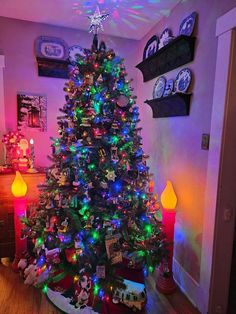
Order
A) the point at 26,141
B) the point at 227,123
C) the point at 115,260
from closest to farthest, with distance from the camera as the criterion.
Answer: the point at 227,123, the point at 115,260, the point at 26,141

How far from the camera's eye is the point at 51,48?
2.51 m

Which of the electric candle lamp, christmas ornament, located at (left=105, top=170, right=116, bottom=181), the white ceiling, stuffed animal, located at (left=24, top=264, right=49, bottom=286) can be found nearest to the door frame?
the electric candle lamp

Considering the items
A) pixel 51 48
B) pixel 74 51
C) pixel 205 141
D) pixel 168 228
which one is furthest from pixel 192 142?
pixel 51 48

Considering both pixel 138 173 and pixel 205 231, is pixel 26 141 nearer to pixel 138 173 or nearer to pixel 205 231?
pixel 138 173

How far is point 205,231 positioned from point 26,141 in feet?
6.33

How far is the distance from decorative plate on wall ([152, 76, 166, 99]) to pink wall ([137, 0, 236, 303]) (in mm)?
121

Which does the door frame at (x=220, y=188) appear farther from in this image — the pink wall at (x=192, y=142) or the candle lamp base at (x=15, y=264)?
the candle lamp base at (x=15, y=264)

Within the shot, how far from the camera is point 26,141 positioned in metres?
2.48

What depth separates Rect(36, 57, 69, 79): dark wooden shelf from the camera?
8.13 ft

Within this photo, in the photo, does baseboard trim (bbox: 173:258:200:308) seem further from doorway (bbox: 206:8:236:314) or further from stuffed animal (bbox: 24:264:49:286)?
stuffed animal (bbox: 24:264:49:286)

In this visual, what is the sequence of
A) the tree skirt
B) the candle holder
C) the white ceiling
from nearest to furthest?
the tree skirt → the white ceiling → the candle holder

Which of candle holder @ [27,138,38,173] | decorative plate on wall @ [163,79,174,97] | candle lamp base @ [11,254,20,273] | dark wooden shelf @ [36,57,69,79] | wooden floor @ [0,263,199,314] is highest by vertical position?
dark wooden shelf @ [36,57,69,79]

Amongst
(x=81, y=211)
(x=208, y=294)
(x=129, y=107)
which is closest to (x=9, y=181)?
(x=81, y=211)

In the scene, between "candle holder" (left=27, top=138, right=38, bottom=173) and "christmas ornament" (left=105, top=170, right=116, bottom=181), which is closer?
"christmas ornament" (left=105, top=170, right=116, bottom=181)
